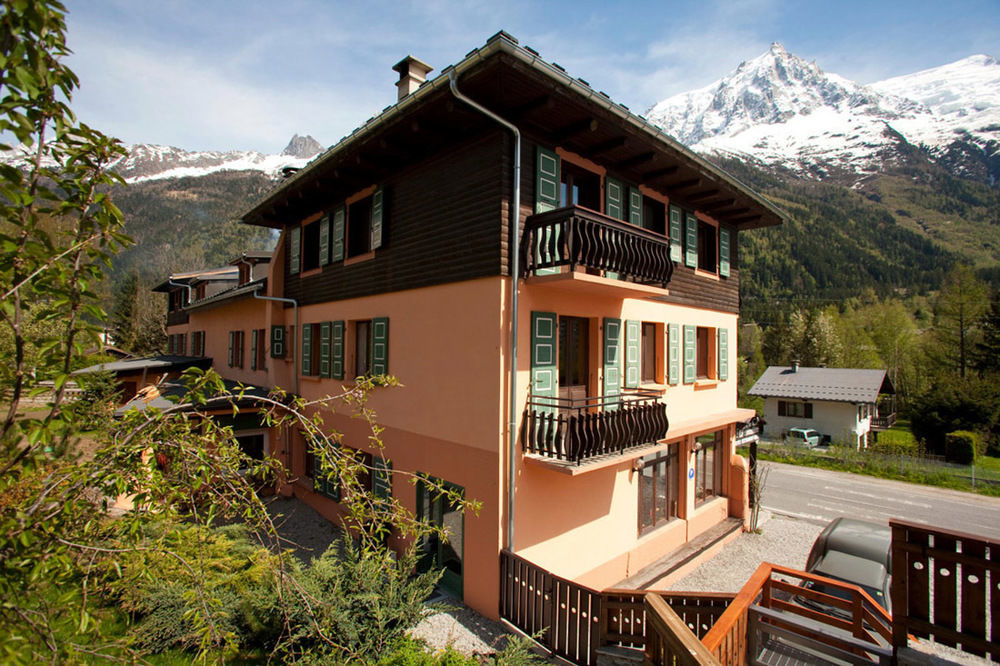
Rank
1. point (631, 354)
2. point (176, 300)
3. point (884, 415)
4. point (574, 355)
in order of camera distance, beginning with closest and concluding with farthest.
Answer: point (574, 355) < point (631, 354) < point (176, 300) < point (884, 415)

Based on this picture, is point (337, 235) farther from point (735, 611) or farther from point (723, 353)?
point (735, 611)

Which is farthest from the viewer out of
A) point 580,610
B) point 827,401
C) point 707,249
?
point 827,401

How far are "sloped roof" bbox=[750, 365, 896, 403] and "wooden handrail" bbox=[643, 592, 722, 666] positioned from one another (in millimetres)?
39001

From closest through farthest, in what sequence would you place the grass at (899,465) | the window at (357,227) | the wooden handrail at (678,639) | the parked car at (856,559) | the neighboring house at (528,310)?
the wooden handrail at (678,639)
the neighboring house at (528,310)
the parked car at (856,559)
the window at (357,227)
the grass at (899,465)

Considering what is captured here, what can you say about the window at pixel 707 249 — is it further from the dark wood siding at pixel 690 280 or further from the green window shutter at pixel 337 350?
the green window shutter at pixel 337 350

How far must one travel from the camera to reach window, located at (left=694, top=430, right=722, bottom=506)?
43.3 ft

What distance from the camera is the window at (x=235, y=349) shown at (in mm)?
18797

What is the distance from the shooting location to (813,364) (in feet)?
165

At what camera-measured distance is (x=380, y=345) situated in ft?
34.5

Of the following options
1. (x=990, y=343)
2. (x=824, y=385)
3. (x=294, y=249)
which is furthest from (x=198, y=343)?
Result: (x=990, y=343)

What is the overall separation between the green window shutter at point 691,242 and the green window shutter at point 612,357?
3456 mm

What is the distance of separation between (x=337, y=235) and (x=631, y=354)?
7890 mm

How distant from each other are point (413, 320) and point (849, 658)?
7.89m

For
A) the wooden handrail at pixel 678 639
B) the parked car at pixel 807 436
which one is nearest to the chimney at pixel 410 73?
the wooden handrail at pixel 678 639
